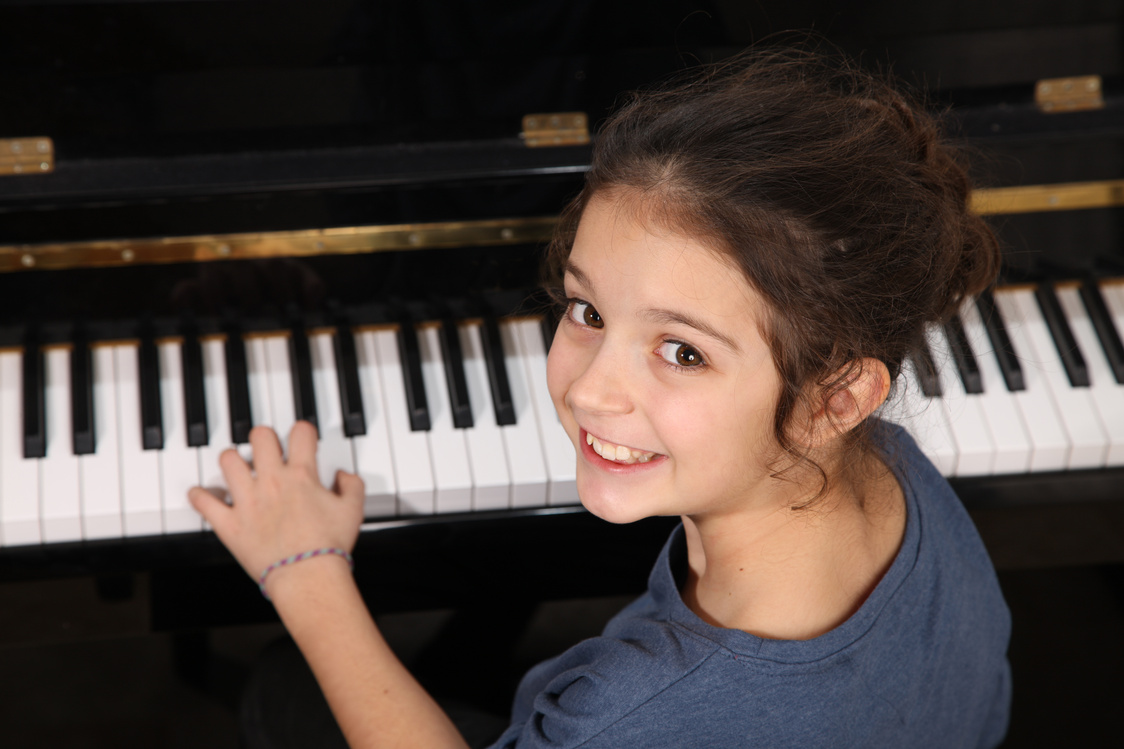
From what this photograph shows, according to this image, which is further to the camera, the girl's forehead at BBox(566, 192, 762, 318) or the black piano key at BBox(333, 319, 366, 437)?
the black piano key at BBox(333, 319, 366, 437)

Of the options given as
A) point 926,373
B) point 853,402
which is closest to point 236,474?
point 853,402

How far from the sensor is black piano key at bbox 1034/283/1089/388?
146 centimetres

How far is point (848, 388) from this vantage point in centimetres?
98

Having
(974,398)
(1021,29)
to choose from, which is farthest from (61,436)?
(1021,29)

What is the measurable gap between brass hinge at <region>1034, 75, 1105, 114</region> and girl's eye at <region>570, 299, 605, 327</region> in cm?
89

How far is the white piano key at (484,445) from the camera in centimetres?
136

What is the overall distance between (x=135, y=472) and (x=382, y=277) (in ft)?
1.49

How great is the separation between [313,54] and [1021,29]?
107 centimetres

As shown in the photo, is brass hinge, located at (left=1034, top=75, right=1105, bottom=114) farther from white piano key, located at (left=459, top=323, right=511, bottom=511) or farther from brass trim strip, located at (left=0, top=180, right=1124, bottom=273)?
white piano key, located at (left=459, top=323, right=511, bottom=511)

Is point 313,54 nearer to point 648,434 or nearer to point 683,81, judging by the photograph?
point 683,81

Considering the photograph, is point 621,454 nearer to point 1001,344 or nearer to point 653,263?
point 653,263

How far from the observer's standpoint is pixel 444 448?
139 centimetres

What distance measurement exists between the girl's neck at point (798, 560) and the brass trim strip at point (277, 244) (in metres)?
0.57

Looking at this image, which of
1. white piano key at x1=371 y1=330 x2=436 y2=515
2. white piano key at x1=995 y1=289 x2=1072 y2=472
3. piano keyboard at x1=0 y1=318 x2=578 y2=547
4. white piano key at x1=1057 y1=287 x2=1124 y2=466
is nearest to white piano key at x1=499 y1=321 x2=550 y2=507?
piano keyboard at x1=0 y1=318 x2=578 y2=547
